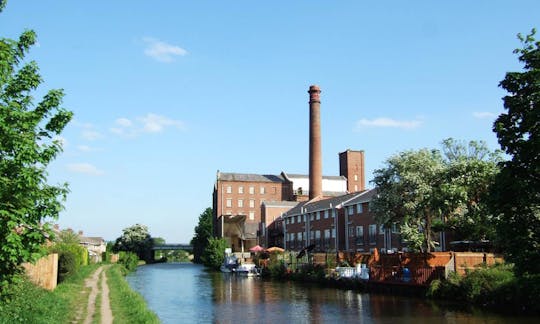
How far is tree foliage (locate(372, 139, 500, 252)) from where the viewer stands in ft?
109

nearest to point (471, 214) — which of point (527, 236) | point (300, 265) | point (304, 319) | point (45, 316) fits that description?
point (304, 319)

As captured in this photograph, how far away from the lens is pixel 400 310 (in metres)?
A: 27.1

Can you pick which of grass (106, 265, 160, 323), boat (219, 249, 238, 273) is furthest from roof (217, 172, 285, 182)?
grass (106, 265, 160, 323)

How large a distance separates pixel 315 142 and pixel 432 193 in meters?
52.8

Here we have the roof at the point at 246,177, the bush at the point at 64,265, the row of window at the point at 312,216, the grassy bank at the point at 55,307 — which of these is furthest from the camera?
the roof at the point at 246,177

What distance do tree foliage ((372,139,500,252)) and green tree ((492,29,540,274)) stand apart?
15.5 meters

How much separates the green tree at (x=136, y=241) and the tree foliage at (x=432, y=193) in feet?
292

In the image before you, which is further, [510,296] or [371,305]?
[371,305]

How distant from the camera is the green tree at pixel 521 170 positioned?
52.7 ft

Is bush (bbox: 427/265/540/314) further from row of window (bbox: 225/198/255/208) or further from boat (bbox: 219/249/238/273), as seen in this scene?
row of window (bbox: 225/198/255/208)

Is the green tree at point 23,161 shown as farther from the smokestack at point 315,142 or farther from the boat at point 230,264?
the smokestack at point 315,142

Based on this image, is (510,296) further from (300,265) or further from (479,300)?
(300,265)

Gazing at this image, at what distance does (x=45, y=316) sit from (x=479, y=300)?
21.3 metres

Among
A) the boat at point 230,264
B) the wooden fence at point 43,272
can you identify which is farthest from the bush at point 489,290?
the boat at point 230,264
